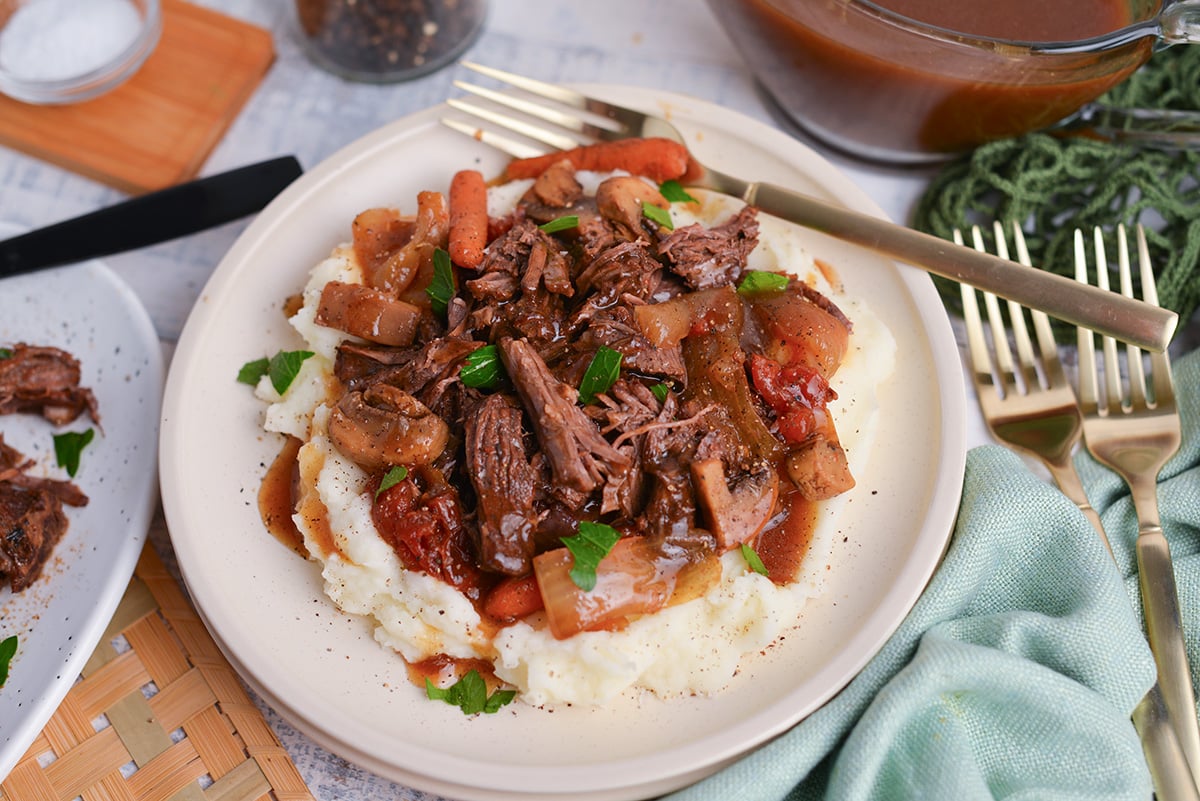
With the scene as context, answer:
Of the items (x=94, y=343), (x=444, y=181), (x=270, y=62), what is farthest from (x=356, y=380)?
(x=270, y=62)

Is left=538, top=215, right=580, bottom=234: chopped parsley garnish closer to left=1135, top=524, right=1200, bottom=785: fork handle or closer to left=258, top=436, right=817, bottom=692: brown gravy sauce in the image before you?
left=258, top=436, right=817, bottom=692: brown gravy sauce

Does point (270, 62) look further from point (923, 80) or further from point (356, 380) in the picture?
point (923, 80)

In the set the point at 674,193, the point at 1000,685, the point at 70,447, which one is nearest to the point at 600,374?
the point at 674,193

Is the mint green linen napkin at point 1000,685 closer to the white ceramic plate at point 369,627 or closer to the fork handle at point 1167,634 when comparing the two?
the fork handle at point 1167,634

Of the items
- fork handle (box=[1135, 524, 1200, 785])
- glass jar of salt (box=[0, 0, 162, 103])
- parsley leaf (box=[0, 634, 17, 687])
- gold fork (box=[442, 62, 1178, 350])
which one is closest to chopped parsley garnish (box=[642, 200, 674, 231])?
gold fork (box=[442, 62, 1178, 350])

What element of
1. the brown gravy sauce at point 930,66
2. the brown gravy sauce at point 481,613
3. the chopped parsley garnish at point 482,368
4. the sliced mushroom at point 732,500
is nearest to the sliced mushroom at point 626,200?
the chopped parsley garnish at point 482,368

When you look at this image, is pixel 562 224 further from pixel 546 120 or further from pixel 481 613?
pixel 481 613

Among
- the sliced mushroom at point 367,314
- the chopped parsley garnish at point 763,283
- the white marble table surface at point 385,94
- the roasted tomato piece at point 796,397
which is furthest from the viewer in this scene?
the white marble table surface at point 385,94
